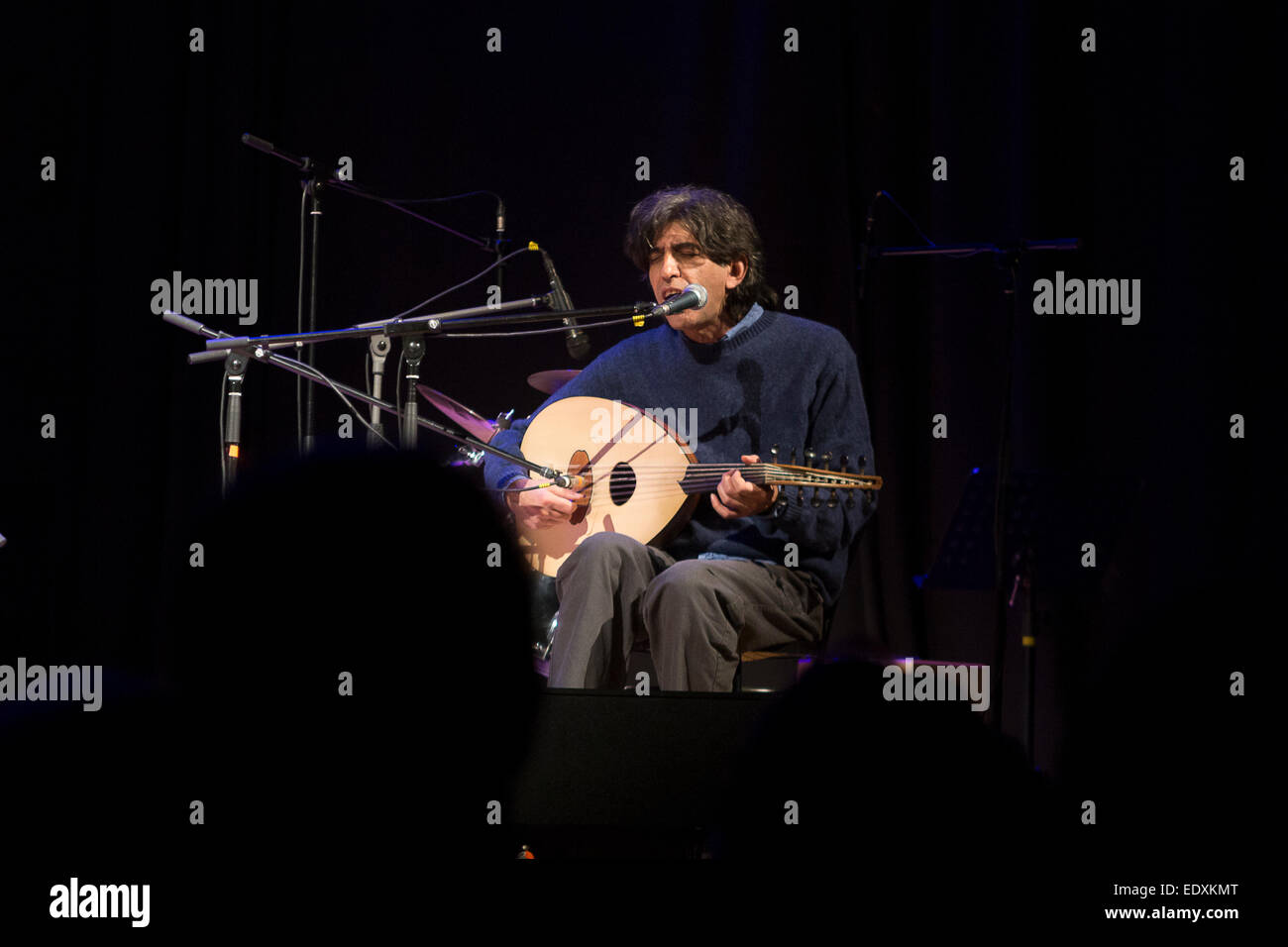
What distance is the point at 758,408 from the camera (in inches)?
117

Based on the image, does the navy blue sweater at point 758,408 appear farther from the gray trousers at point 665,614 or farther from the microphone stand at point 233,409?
the microphone stand at point 233,409

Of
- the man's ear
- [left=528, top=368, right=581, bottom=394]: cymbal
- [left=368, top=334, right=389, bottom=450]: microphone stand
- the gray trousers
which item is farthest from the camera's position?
[left=528, top=368, right=581, bottom=394]: cymbal

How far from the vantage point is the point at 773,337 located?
302cm

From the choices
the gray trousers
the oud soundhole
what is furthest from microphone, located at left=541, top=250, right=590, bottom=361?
the gray trousers

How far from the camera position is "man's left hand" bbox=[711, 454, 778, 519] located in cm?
262

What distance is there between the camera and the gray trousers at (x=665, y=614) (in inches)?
98.3

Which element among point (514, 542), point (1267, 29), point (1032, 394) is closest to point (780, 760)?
point (514, 542)

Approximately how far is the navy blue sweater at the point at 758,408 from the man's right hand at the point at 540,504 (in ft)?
0.19

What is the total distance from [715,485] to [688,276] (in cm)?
59

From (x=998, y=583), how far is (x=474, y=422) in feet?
4.31

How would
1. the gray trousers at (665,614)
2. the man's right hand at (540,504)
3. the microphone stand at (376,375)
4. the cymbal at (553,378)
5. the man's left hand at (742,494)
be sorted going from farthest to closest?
1. the cymbal at (553,378)
2. the man's right hand at (540,504)
3. the man's left hand at (742,494)
4. the gray trousers at (665,614)
5. the microphone stand at (376,375)

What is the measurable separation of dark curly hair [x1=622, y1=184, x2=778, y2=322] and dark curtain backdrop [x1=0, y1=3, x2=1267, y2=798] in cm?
70

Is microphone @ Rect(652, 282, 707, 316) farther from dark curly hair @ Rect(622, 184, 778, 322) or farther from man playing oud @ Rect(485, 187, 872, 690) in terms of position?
dark curly hair @ Rect(622, 184, 778, 322)

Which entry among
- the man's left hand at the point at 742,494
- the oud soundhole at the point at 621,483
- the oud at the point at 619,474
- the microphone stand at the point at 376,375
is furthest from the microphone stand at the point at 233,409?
the man's left hand at the point at 742,494
